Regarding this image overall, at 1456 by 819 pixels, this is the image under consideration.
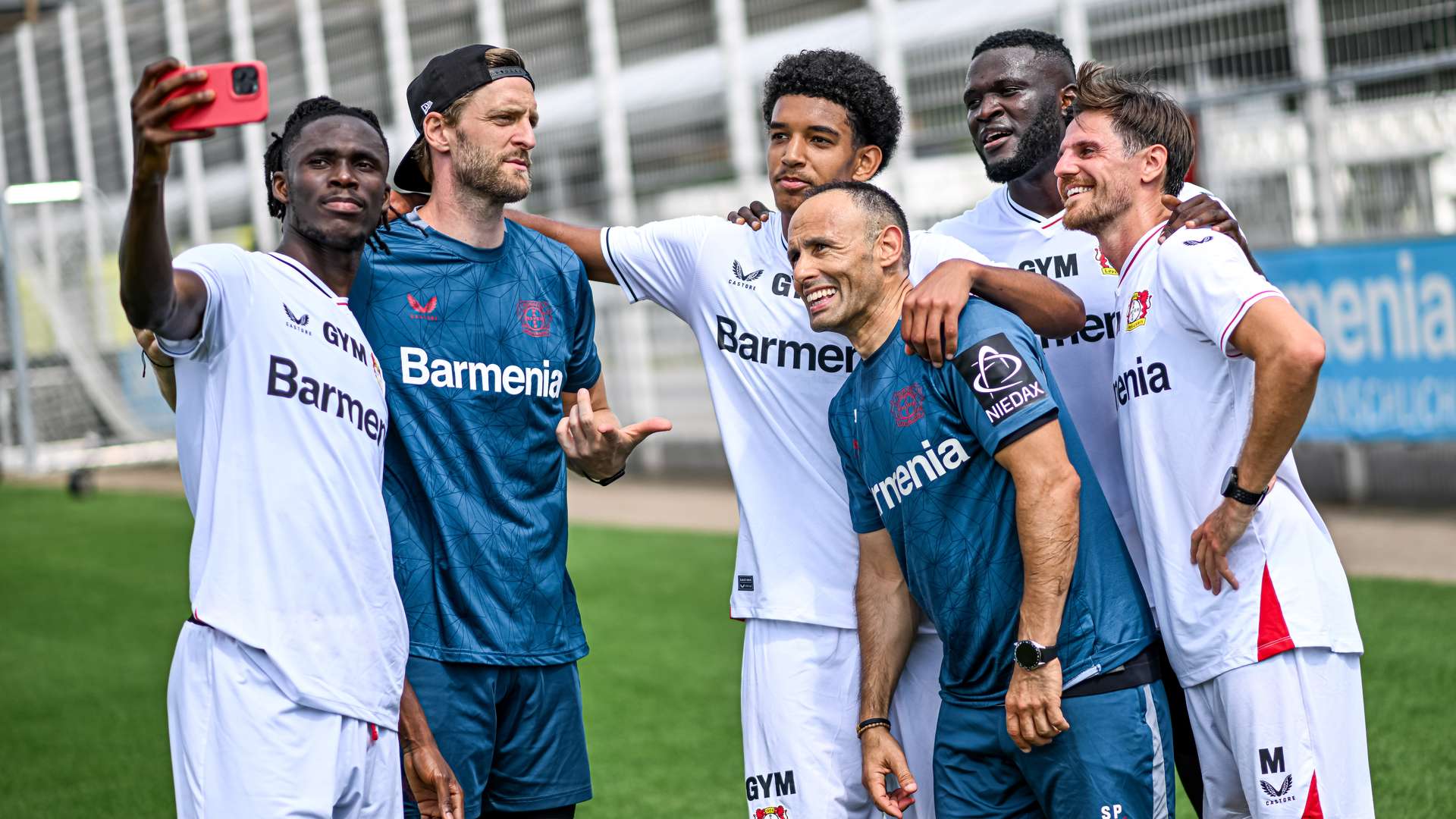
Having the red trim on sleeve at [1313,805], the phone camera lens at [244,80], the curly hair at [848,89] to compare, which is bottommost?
the red trim on sleeve at [1313,805]

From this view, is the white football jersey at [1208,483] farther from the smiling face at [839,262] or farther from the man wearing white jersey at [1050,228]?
the smiling face at [839,262]

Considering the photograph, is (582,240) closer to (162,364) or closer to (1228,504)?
(162,364)

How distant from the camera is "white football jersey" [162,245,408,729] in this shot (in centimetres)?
310

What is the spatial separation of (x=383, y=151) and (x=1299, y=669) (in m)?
2.47

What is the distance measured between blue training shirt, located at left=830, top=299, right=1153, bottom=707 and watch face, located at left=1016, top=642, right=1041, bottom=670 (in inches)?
4.7

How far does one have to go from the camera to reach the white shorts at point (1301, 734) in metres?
3.35

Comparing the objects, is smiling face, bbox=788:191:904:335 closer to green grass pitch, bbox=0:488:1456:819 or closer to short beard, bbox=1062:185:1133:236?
short beard, bbox=1062:185:1133:236

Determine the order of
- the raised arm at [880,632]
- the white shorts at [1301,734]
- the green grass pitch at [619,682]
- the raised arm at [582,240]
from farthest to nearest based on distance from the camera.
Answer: the green grass pitch at [619,682] < the raised arm at [582,240] < the raised arm at [880,632] < the white shorts at [1301,734]

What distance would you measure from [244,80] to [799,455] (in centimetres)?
177

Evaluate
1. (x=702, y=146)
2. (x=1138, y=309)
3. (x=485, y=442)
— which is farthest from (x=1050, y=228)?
(x=702, y=146)

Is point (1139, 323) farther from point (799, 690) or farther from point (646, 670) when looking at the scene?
point (646, 670)

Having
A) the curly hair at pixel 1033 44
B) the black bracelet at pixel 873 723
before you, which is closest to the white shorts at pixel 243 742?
the black bracelet at pixel 873 723

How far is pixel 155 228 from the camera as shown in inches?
111

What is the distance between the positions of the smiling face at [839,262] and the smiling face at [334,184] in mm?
1032
